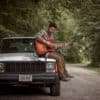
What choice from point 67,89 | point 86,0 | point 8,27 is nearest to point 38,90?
point 67,89

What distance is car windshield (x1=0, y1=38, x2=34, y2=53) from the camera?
15.0 m

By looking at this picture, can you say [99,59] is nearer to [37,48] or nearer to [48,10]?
[48,10]

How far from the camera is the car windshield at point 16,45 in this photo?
15.0m

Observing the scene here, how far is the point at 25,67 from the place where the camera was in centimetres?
1345

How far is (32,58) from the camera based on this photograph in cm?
1360

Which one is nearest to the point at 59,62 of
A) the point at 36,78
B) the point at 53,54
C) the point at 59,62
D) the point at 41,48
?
the point at 59,62

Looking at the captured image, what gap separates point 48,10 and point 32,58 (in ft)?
33.5

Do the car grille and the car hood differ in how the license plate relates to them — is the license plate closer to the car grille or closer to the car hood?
the car grille

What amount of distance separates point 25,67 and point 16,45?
6.27ft

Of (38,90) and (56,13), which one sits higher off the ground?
(56,13)

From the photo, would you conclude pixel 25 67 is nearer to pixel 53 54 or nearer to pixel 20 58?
pixel 20 58

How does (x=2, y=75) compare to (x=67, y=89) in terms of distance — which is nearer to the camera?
(x=2, y=75)

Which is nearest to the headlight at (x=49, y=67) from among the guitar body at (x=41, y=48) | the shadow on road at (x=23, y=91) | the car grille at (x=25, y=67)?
the car grille at (x=25, y=67)

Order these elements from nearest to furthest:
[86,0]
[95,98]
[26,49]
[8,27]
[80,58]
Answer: [95,98]
[26,49]
[86,0]
[8,27]
[80,58]
